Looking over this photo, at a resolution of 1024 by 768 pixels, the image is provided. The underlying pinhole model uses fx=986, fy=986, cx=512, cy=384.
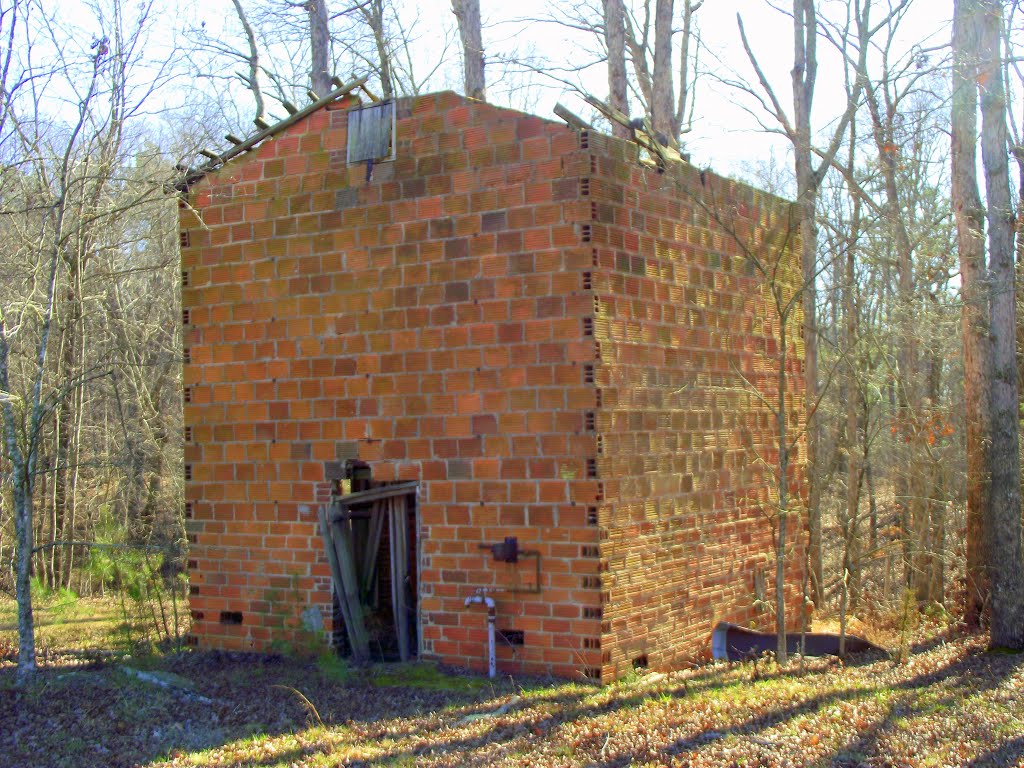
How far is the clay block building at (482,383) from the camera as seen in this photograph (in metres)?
8.30

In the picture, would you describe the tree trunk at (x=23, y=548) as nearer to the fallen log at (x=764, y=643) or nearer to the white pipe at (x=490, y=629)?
the white pipe at (x=490, y=629)

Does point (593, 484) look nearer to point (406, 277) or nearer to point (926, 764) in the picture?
point (406, 277)

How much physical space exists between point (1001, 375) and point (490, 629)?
559cm

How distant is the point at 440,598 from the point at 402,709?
51.3 inches

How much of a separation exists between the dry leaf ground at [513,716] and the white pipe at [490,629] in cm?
22

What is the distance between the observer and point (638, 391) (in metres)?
8.68

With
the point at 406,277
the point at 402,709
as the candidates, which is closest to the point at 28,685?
the point at 402,709

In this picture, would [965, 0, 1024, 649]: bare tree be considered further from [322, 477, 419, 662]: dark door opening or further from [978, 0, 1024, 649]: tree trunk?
[322, 477, 419, 662]: dark door opening

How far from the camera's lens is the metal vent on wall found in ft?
30.2

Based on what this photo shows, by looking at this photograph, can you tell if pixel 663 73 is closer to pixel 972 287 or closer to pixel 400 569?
pixel 972 287

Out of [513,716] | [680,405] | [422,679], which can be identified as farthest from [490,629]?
[680,405]

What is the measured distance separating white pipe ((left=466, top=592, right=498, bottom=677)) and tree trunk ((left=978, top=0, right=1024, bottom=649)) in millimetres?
4858

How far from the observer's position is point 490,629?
834 centimetres

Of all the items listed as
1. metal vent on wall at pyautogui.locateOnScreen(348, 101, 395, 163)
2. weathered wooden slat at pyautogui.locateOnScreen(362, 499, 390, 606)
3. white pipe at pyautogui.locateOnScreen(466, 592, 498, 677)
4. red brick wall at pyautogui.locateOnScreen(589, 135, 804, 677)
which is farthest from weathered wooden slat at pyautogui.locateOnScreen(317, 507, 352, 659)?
metal vent on wall at pyautogui.locateOnScreen(348, 101, 395, 163)
